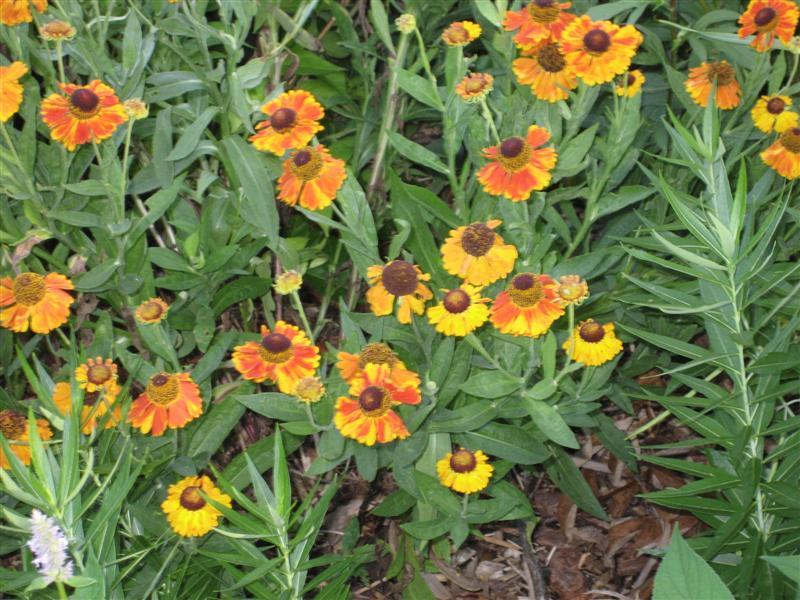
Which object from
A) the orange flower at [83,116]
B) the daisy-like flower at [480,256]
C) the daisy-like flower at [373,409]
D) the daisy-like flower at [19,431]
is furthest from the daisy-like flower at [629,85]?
the daisy-like flower at [19,431]

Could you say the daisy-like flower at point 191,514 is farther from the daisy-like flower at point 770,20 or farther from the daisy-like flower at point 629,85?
the daisy-like flower at point 770,20

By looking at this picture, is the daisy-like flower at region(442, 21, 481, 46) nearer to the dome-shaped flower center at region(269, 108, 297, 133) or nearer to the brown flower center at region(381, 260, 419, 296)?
the dome-shaped flower center at region(269, 108, 297, 133)

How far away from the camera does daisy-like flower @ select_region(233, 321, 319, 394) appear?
1.72 metres

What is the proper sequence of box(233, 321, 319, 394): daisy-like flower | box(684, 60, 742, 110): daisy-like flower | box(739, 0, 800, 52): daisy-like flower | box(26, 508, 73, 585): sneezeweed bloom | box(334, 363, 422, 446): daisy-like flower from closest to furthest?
box(26, 508, 73, 585): sneezeweed bloom, box(334, 363, 422, 446): daisy-like flower, box(233, 321, 319, 394): daisy-like flower, box(739, 0, 800, 52): daisy-like flower, box(684, 60, 742, 110): daisy-like flower

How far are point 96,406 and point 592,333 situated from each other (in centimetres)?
86

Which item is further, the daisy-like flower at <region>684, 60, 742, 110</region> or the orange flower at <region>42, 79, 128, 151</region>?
the daisy-like flower at <region>684, 60, 742, 110</region>

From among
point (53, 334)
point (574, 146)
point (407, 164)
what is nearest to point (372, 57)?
point (407, 164)

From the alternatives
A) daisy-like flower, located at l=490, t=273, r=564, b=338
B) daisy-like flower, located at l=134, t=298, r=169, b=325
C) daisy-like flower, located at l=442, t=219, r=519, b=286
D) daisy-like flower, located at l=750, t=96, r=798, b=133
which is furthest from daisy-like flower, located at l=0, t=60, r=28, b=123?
daisy-like flower, located at l=750, t=96, r=798, b=133

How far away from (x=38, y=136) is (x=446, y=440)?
3.96 ft

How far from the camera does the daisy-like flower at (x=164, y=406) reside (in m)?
1.76

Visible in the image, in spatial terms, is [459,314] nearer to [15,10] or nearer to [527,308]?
[527,308]

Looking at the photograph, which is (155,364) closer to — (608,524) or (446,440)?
(446,440)

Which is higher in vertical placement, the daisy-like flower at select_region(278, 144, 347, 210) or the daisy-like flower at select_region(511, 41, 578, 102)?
the daisy-like flower at select_region(511, 41, 578, 102)

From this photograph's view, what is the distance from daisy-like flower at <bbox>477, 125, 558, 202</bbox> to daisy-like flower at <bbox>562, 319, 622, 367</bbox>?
25 cm
